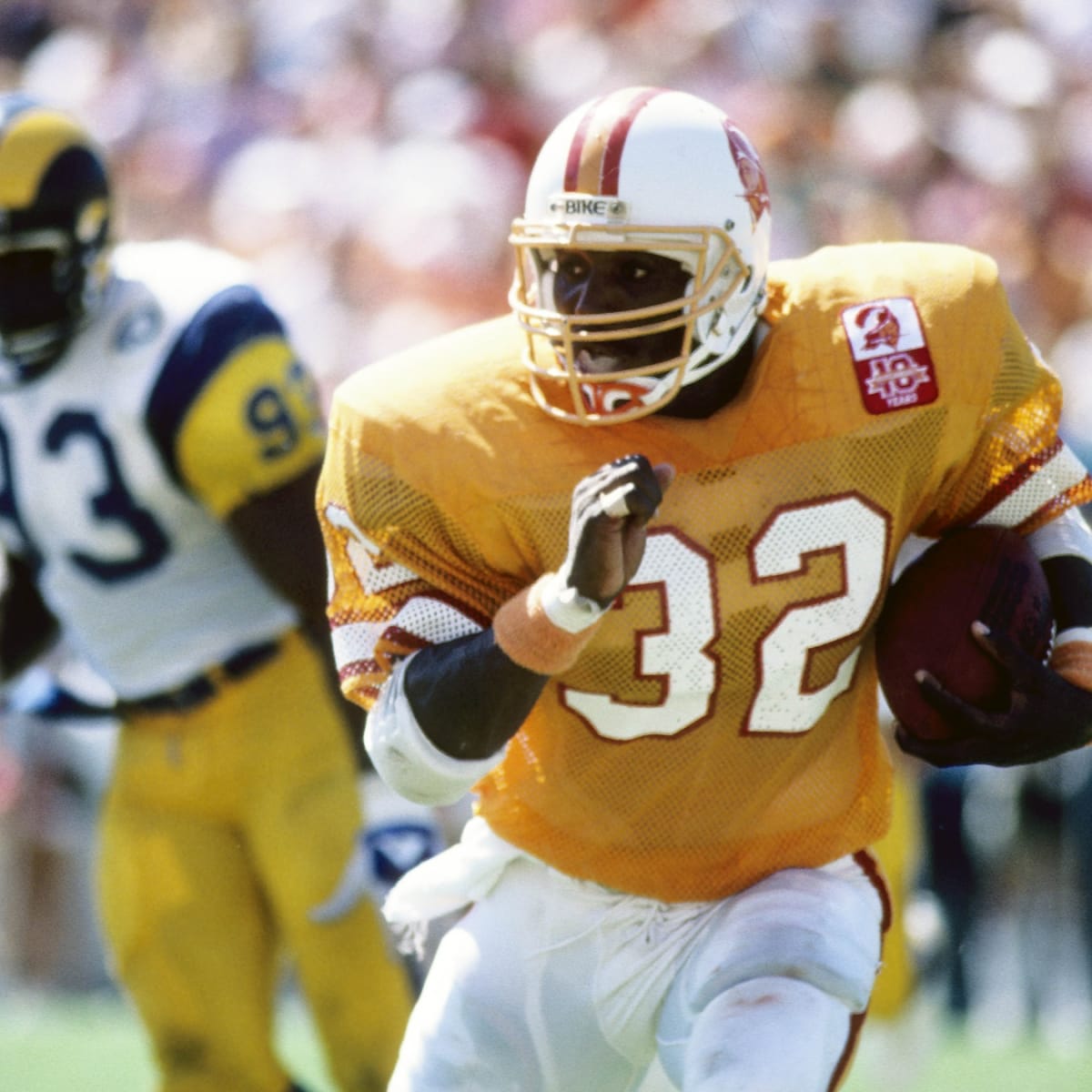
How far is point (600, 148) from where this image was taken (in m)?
2.71

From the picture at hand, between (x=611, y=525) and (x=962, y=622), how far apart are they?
0.55m

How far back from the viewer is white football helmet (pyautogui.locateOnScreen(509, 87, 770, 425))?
8.70ft

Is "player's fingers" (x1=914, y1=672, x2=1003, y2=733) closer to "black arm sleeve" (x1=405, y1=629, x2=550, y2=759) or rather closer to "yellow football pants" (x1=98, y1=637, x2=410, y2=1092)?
"black arm sleeve" (x1=405, y1=629, x2=550, y2=759)

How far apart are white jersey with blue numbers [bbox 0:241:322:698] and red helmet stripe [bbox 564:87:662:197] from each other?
1.12 metres

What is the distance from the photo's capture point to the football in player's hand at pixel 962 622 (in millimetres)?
2670

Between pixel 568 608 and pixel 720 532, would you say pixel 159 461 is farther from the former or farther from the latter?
pixel 568 608

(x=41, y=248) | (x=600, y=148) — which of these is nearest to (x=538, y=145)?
(x=41, y=248)

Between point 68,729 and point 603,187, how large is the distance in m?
3.79

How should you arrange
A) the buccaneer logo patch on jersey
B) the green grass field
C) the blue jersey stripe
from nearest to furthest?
1. the buccaneer logo patch on jersey
2. the blue jersey stripe
3. the green grass field

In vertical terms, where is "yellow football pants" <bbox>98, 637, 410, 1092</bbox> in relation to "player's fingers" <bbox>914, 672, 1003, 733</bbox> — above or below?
below

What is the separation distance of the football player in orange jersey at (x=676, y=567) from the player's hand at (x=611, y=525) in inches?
7.5

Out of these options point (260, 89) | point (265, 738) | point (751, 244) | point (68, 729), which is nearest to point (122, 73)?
point (260, 89)

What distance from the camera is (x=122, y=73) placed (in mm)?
8070

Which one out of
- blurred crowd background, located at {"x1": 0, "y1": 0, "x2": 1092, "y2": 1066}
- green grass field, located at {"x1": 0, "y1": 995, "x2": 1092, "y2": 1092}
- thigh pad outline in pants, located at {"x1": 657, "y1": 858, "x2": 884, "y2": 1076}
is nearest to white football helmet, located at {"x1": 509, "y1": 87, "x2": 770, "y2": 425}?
thigh pad outline in pants, located at {"x1": 657, "y1": 858, "x2": 884, "y2": 1076}
